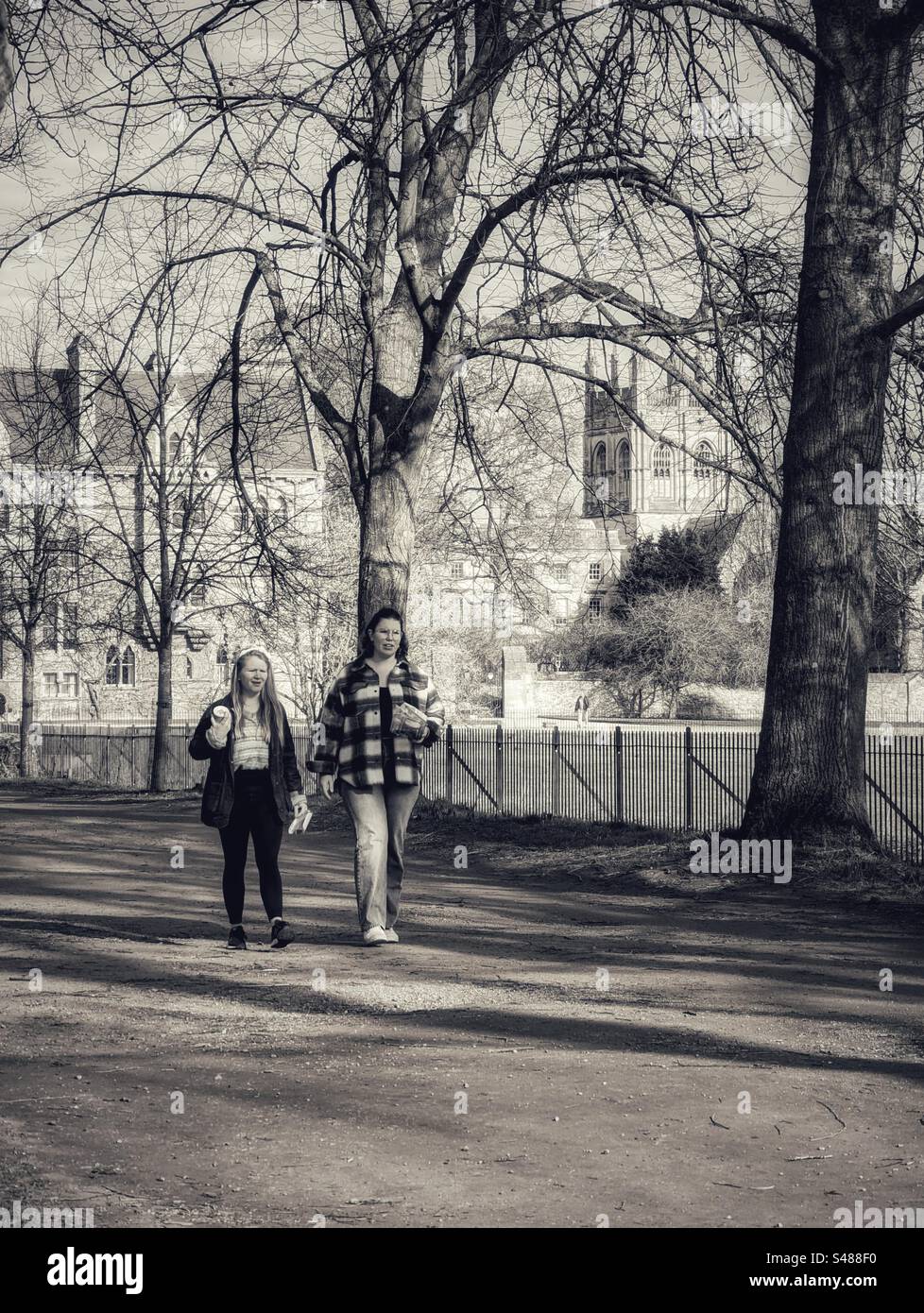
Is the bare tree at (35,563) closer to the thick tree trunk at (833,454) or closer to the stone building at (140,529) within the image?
the stone building at (140,529)

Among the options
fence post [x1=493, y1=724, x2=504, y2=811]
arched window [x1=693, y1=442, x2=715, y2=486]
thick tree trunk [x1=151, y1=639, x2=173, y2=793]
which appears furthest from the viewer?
thick tree trunk [x1=151, y1=639, x2=173, y2=793]

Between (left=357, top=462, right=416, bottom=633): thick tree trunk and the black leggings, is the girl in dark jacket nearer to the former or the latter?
the black leggings

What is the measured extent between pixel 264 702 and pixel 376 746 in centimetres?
75

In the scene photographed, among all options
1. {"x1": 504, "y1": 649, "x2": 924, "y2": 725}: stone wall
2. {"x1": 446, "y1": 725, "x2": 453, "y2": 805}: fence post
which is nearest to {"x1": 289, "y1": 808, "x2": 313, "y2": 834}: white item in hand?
{"x1": 446, "y1": 725, "x2": 453, "y2": 805}: fence post

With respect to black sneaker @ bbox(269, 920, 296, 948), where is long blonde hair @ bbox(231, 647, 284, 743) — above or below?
above

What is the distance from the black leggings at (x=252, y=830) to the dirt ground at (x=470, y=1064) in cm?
35

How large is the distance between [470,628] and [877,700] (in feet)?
48.4

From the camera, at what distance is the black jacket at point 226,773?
8836 millimetres

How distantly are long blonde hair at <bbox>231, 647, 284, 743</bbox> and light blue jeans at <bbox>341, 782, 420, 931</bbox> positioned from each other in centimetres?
59

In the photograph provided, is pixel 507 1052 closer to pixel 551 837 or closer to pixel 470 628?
pixel 551 837

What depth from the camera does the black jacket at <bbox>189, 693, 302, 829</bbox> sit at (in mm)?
8836

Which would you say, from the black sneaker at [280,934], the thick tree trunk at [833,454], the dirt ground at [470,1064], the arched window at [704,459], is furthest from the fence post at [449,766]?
the black sneaker at [280,934]

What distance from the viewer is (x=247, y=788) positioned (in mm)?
8883

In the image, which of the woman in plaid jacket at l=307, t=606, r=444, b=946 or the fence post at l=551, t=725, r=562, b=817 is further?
the fence post at l=551, t=725, r=562, b=817
